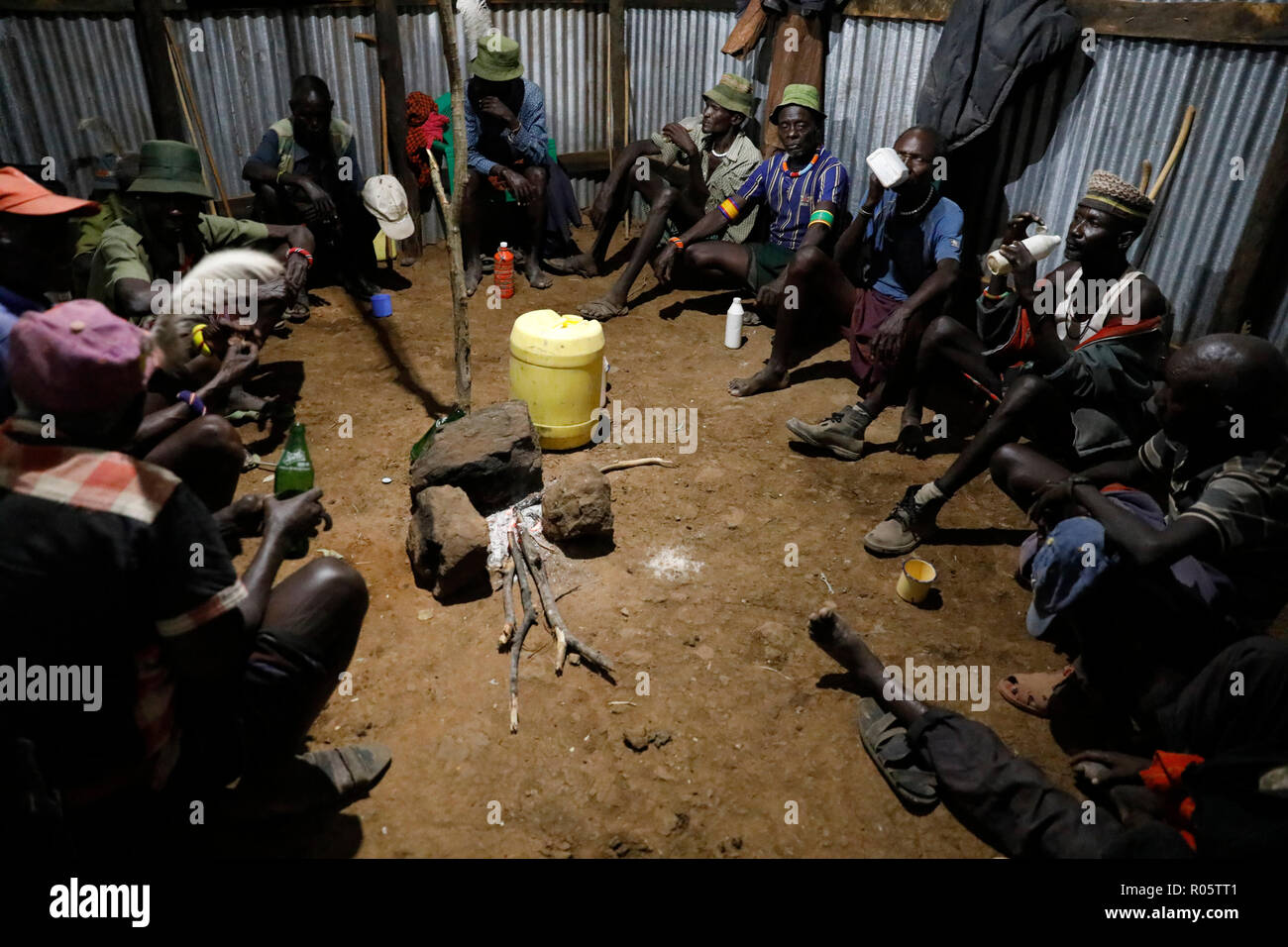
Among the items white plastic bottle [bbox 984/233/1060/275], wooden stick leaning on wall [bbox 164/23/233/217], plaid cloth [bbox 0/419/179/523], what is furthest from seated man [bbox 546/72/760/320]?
plaid cloth [bbox 0/419/179/523]

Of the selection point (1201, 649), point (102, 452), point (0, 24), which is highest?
point (0, 24)

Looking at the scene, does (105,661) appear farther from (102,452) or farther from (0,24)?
(0,24)

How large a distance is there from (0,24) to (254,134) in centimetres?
183

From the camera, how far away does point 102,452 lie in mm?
2072

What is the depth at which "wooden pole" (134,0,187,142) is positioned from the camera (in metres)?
6.43

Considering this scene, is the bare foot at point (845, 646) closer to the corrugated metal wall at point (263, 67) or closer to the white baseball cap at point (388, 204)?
the white baseball cap at point (388, 204)

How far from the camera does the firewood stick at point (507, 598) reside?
3756mm

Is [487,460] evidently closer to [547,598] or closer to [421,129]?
[547,598]

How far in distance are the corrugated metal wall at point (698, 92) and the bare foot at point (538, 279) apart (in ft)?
6.21

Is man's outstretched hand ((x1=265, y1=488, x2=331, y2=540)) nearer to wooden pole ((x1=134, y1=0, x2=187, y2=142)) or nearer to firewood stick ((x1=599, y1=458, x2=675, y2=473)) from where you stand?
firewood stick ((x1=599, y1=458, x2=675, y2=473))

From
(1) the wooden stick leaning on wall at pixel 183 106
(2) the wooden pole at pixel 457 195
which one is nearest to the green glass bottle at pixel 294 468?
(2) the wooden pole at pixel 457 195

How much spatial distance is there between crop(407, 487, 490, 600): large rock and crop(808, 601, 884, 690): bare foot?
1589 mm

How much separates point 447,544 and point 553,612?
1.92ft
